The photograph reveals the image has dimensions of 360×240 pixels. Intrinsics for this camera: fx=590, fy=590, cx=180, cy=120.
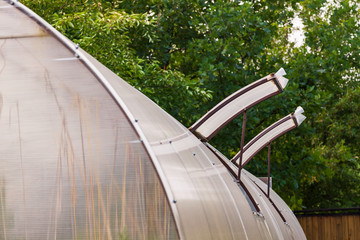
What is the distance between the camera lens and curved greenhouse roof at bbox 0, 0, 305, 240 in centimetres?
342

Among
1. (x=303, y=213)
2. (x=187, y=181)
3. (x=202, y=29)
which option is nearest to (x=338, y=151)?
(x=303, y=213)

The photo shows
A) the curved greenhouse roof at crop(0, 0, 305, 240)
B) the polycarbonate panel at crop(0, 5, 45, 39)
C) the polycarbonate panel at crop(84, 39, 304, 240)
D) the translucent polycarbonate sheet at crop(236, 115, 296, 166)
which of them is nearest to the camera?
the curved greenhouse roof at crop(0, 0, 305, 240)

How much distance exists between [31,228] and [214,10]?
1402 cm

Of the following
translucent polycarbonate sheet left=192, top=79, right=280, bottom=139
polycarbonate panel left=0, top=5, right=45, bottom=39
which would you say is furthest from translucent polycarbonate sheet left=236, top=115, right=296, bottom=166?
polycarbonate panel left=0, top=5, right=45, bottom=39

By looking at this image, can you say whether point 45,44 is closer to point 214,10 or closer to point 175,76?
point 175,76

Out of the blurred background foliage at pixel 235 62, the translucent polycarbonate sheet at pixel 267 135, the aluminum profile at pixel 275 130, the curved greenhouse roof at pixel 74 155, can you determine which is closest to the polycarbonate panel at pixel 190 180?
the curved greenhouse roof at pixel 74 155

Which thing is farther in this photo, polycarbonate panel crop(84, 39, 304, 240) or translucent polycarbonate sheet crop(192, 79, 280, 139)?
translucent polycarbonate sheet crop(192, 79, 280, 139)

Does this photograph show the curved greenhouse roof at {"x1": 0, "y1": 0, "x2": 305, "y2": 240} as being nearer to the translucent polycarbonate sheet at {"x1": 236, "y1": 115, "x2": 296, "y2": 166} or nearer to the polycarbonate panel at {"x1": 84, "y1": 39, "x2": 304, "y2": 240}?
the polycarbonate panel at {"x1": 84, "y1": 39, "x2": 304, "y2": 240}

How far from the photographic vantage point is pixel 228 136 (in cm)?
1639

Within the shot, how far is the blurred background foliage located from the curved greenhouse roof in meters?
8.97

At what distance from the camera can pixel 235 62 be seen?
1698 cm

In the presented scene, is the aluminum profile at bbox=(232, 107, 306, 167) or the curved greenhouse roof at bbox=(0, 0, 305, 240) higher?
the curved greenhouse roof at bbox=(0, 0, 305, 240)

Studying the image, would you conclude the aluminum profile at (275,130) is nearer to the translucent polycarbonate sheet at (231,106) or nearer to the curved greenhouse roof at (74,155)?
the translucent polycarbonate sheet at (231,106)

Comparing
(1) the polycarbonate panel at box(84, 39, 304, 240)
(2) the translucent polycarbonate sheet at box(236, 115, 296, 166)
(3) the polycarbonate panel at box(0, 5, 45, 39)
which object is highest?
(3) the polycarbonate panel at box(0, 5, 45, 39)
